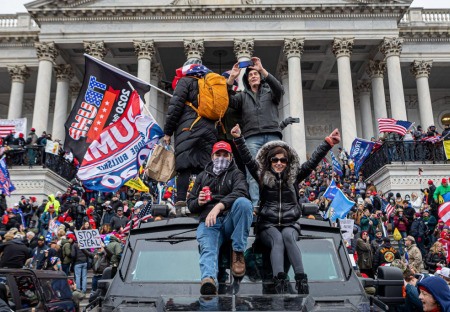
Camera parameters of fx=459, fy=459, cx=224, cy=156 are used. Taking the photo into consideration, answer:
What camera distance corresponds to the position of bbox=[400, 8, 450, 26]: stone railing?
117 feet

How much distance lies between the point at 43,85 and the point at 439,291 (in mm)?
30069

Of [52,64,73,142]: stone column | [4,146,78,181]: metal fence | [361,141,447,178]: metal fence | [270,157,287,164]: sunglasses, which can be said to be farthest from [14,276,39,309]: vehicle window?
[52,64,73,142]: stone column

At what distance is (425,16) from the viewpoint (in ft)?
119

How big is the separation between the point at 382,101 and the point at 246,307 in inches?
1232

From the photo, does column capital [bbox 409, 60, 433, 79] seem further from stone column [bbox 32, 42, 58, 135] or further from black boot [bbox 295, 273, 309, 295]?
black boot [bbox 295, 273, 309, 295]

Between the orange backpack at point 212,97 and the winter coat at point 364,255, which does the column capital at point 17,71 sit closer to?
the winter coat at point 364,255

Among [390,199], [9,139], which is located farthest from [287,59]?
[9,139]

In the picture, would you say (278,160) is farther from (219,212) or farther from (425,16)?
(425,16)

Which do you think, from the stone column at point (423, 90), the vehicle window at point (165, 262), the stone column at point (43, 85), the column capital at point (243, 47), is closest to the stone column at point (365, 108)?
the stone column at point (423, 90)

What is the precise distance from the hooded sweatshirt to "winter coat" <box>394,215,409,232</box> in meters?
13.0

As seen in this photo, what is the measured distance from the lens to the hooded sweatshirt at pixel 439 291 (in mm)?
3426

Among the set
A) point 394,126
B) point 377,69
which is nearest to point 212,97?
point 394,126

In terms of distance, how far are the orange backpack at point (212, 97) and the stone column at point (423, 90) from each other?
29.7 metres

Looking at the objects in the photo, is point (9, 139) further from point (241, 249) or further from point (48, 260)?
point (241, 249)
